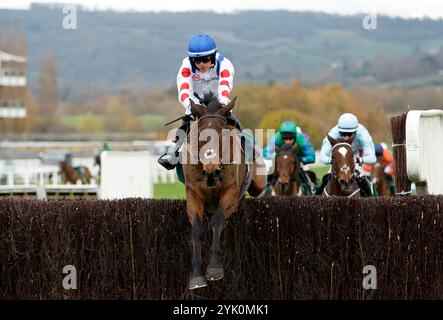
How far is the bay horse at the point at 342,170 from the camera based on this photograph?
11250mm

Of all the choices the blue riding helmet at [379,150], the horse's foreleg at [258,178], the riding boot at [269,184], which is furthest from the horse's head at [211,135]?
the blue riding helmet at [379,150]

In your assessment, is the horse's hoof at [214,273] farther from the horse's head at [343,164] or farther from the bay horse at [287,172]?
the bay horse at [287,172]

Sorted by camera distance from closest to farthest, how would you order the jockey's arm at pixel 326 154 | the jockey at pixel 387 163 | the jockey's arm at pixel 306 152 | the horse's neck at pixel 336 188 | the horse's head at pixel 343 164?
the horse's head at pixel 343 164 < the horse's neck at pixel 336 188 < the jockey's arm at pixel 326 154 < the jockey's arm at pixel 306 152 < the jockey at pixel 387 163

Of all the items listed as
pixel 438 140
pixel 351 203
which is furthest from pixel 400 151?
pixel 351 203

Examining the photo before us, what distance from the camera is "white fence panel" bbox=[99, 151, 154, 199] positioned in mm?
17922

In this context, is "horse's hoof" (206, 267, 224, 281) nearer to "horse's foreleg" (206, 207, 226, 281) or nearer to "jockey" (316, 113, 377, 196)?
"horse's foreleg" (206, 207, 226, 281)

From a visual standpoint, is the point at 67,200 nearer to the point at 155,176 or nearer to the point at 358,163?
the point at 358,163

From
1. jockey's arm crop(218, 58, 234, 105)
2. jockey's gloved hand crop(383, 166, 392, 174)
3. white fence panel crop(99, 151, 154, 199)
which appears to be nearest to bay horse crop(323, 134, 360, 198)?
jockey's arm crop(218, 58, 234, 105)

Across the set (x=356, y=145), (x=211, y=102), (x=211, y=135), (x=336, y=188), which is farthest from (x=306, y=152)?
(x=211, y=135)

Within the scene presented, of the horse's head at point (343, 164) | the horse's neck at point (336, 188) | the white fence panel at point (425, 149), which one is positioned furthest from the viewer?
the horse's neck at point (336, 188)

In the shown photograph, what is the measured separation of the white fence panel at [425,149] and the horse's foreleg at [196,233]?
9.84 feet

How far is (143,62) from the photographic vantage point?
153000 mm

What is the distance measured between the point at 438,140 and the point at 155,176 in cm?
2237

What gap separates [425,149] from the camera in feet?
36.6
